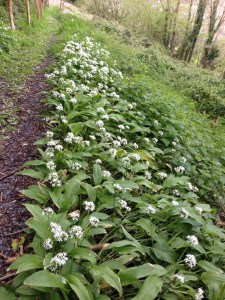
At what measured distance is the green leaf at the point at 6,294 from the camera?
6.41ft

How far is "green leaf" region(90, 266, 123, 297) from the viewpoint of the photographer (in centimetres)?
203

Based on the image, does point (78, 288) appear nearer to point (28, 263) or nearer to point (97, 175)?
point (28, 263)

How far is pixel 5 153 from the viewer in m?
3.86

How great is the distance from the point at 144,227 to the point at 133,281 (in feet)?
2.13

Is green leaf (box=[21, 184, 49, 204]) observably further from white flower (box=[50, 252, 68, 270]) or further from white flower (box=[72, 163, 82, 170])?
white flower (box=[50, 252, 68, 270])

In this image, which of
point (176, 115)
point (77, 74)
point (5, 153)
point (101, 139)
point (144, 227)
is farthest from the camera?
point (77, 74)

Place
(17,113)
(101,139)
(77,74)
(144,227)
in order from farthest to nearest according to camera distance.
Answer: (77,74), (17,113), (101,139), (144,227)

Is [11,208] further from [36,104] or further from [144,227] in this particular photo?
[36,104]

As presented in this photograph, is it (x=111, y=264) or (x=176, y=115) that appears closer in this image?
(x=111, y=264)

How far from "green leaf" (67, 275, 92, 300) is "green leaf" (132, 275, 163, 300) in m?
0.38

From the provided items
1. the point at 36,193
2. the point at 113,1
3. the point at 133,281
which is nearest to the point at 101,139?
the point at 36,193

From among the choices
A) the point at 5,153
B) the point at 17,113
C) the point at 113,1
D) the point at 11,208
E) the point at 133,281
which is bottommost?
the point at 133,281

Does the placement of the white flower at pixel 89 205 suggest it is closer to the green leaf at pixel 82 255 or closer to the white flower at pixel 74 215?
the white flower at pixel 74 215

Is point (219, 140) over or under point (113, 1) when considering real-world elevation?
under
